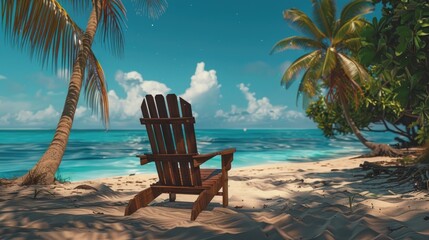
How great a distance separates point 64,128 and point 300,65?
33.5ft

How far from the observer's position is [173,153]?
12.2ft

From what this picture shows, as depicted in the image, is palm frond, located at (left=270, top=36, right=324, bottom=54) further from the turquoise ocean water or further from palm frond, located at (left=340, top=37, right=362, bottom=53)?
the turquoise ocean water

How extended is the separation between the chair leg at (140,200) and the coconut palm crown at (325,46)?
10.7 metres

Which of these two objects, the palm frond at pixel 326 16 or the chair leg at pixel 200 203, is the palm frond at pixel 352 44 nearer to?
the palm frond at pixel 326 16

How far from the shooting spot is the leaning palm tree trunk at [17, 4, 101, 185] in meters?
5.85

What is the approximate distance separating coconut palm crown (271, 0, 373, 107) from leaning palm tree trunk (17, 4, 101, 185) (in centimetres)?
903

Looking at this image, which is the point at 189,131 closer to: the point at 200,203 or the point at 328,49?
the point at 200,203

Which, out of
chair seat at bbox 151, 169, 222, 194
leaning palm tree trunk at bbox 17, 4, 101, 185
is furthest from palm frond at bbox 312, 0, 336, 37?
chair seat at bbox 151, 169, 222, 194

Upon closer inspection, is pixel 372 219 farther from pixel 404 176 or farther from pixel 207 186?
pixel 404 176

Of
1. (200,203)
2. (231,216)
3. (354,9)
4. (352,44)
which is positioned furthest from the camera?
(354,9)

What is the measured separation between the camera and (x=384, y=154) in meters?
13.0

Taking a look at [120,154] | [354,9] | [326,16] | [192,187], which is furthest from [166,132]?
[120,154]

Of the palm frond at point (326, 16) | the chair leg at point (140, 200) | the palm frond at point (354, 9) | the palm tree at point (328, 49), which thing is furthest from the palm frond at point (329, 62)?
the chair leg at point (140, 200)

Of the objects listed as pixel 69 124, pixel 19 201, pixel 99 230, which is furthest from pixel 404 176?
pixel 69 124
